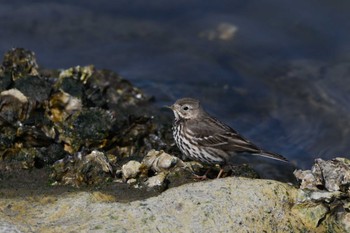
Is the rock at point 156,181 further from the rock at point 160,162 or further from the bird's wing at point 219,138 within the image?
the bird's wing at point 219,138

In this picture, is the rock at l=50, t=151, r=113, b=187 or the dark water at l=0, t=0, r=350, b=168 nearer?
the rock at l=50, t=151, r=113, b=187

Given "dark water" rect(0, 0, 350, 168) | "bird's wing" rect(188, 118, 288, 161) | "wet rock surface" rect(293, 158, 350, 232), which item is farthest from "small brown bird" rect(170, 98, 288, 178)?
"dark water" rect(0, 0, 350, 168)

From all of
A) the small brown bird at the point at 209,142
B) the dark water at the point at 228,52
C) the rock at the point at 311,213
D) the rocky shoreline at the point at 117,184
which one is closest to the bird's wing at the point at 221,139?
the small brown bird at the point at 209,142

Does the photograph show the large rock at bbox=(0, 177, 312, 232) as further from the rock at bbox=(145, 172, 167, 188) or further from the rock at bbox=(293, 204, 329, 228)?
the rock at bbox=(145, 172, 167, 188)

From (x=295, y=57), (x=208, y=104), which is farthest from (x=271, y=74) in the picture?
(x=208, y=104)

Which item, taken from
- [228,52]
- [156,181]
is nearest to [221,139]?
[156,181]
